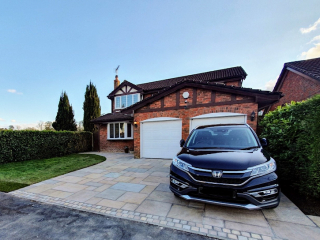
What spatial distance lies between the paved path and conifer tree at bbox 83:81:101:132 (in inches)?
681

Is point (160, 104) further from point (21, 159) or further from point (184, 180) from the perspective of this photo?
point (21, 159)

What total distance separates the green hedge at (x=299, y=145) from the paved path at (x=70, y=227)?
284cm

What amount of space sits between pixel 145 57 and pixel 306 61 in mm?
12004

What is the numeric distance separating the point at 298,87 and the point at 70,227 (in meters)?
14.0

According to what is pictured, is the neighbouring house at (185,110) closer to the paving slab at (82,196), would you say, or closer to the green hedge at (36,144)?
the paving slab at (82,196)

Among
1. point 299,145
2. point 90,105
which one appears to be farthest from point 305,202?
point 90,105

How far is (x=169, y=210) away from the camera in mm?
2613

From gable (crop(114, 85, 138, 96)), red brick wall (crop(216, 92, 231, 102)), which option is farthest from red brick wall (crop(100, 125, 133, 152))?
red brick wall (crop(216, 92, 231, 102))

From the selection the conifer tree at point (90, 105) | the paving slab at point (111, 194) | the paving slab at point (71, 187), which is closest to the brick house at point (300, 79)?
the paving slab at point (111, 194)

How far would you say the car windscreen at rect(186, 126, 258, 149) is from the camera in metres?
3.12

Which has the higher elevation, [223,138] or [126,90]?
[126,90]

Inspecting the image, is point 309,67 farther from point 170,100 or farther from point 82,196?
point 82,196

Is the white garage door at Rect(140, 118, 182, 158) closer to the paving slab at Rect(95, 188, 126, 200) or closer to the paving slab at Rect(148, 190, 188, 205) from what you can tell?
the paving slab at Rect(148, 190, 188, 205)

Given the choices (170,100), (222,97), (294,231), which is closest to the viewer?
(294,231)
